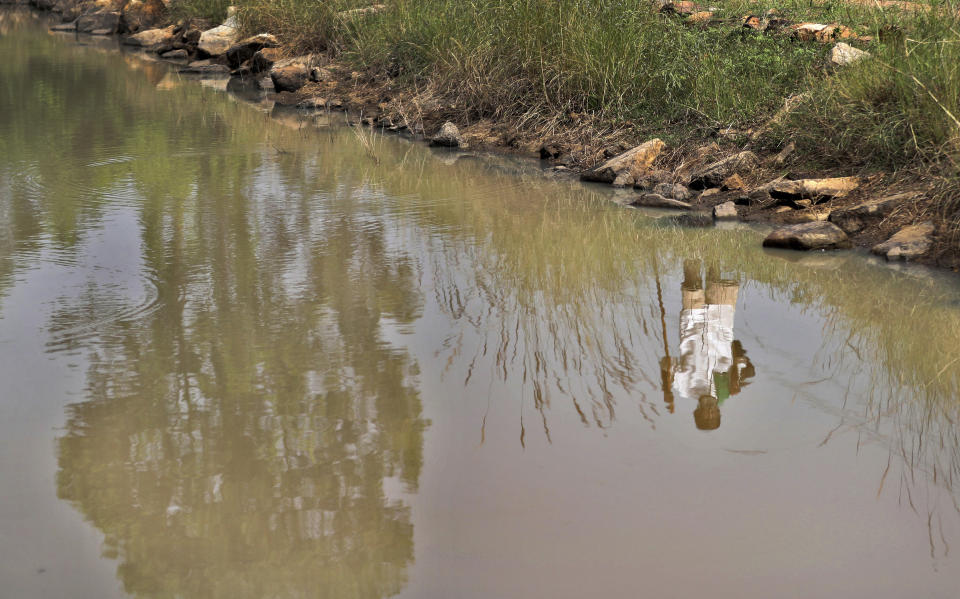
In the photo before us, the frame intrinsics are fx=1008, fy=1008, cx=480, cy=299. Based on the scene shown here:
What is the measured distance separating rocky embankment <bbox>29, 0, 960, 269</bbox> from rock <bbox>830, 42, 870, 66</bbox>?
0.01 m

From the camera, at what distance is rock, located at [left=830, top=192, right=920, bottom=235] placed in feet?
19.1

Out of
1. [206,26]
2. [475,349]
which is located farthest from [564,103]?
[206,26]

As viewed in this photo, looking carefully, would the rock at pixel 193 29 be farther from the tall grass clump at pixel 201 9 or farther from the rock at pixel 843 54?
the rock at pixel 843 54

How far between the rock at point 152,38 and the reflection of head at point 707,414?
17.2m

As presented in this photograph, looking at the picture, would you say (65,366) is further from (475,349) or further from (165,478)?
(475,349)

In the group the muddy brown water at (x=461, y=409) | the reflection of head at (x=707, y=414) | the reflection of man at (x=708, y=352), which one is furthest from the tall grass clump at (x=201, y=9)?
the reflection of head at (x=707, y=414)

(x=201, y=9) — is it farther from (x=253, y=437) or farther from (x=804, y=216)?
(x=253, y=437)

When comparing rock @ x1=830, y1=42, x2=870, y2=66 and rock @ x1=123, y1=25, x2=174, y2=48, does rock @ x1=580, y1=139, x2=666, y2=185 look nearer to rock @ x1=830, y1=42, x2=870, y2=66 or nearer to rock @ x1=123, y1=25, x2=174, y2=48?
rock @ x1=830, y1=42, x2=870, y2=66

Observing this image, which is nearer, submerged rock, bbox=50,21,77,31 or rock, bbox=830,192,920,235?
rock, bbox=830,192,920,235

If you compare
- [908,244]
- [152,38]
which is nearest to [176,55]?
[152,38]

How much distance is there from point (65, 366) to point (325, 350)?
0.97 m

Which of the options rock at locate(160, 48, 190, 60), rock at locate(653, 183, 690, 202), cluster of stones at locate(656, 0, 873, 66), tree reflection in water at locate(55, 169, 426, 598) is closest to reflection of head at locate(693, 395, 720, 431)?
tree reflection in water at locate(55, 169, 426, 598)

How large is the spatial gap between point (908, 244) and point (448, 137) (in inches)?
185

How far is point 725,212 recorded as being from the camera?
20.9 feet
